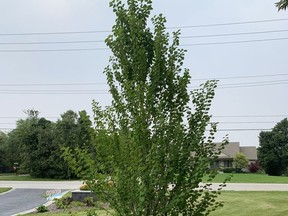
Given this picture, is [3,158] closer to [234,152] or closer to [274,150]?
[234,152]

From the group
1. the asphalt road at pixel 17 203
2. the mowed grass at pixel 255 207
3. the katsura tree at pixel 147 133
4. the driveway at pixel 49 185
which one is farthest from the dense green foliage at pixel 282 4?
the driveway at pixel 49 185

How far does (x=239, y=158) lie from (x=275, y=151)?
15.1 feet

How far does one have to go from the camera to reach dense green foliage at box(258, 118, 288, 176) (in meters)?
43.3

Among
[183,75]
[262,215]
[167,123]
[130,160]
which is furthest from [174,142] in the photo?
[262,215]

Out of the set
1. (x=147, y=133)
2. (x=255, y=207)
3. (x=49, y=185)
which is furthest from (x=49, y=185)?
(x=147, y=133)

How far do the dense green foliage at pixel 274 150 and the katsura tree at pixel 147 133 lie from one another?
139 ft

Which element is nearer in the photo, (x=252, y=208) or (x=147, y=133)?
(x=147, y=133)

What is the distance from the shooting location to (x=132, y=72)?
353 cm

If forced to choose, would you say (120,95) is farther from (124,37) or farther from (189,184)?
(189,184)

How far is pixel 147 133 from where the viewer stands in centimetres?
322

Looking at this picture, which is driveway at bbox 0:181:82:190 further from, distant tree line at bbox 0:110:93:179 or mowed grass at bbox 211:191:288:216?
mowed grass at bbox 211:191:288:216

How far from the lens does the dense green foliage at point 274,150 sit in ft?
142

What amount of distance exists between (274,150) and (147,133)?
4370 centimetres

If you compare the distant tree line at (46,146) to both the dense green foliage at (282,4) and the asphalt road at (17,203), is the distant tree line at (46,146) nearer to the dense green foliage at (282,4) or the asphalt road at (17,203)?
the asphalt road at (17,203)
